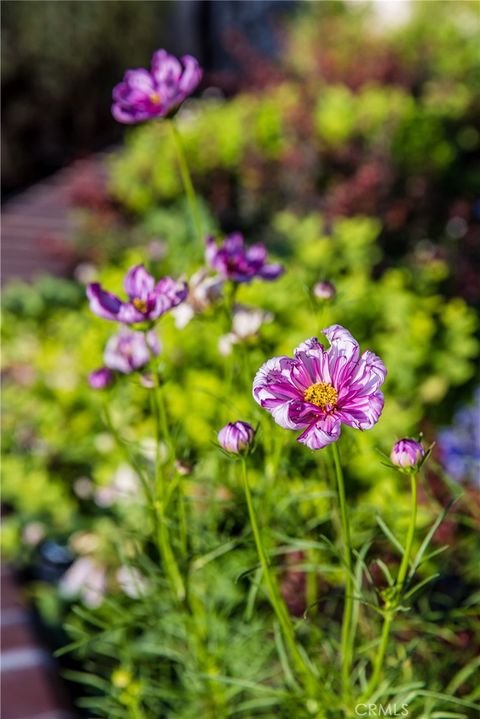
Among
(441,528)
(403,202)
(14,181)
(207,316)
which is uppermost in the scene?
(207,316)

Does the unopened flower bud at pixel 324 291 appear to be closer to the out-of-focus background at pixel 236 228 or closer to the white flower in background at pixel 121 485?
the out-of-focus background at pixel 236 228

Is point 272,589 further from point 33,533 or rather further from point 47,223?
point 47,223

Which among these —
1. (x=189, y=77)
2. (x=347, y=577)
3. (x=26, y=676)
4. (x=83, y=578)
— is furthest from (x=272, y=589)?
(x=83, y=578)

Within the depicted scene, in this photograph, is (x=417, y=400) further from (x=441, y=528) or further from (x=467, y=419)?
(x=441, y=528)

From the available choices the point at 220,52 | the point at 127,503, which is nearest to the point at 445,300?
the point at 127,503

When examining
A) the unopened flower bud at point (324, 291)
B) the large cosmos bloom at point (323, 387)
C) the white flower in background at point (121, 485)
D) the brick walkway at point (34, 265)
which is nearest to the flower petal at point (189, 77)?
the unopened flower bud at point (324, 291)
